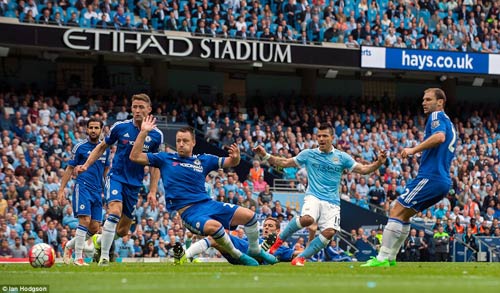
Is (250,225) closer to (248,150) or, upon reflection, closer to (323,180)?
(323,180)

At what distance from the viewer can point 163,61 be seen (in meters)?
39.0

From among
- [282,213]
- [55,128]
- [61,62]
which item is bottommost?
[282,213]

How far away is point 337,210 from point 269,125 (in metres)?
21.6

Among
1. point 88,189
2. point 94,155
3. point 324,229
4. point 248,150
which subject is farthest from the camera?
point 248,150

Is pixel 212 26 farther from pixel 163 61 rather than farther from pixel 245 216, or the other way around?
pixel 245 216

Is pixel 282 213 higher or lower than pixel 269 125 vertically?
lower

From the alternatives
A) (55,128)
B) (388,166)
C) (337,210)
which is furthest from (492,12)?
(337,210)

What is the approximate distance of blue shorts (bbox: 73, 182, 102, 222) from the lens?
659 inches

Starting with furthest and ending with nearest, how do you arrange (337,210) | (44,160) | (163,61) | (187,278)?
1. (163,61)
2. (44,160)
3. (337,210)
4. (187,278)

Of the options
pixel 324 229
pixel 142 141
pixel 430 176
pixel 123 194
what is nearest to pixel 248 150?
pixel 324 229

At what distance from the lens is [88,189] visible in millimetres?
16984

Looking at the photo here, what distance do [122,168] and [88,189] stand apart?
132cm

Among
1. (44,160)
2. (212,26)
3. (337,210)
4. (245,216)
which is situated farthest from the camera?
(212,26)

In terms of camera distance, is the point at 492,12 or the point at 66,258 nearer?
the point at 66,258
